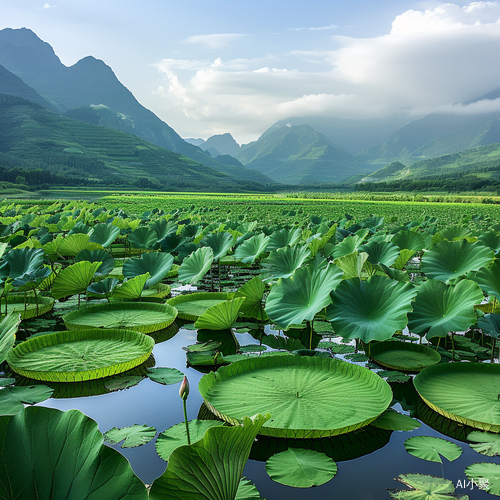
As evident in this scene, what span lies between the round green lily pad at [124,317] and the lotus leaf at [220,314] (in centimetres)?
54

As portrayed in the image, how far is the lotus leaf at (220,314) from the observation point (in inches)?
124

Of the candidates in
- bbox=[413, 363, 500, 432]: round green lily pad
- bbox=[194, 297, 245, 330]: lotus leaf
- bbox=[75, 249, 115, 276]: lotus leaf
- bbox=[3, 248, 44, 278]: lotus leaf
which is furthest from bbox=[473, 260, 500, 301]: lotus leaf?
bbox=[3, 248, 44, 278]: lotus leaf

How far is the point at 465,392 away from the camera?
→ 2.38 m

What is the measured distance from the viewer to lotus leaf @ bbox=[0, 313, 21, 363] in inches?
61.6

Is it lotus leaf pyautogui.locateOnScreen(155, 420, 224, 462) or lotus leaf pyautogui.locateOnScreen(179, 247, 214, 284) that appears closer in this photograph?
lotus leaf pyautogui.locateOnScreen(155, 420, 224, 462)

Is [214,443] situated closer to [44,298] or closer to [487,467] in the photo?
[487,467]

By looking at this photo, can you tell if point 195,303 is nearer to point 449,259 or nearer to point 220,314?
point 220,314

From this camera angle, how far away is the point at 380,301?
2.83 meters

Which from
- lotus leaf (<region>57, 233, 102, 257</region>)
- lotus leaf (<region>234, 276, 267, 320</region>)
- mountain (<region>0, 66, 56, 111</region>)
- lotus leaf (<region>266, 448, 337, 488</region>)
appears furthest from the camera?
mountain (<region>0, 66, 56, 111</region>)

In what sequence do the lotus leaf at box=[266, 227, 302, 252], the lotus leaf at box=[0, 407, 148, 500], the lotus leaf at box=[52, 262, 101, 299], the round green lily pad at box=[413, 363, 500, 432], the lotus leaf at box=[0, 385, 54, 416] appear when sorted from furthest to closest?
the lotus leaf at box=[266, 227, 302, 252] < the lotus leaf at box=[52, 262, 101, 299] < the lotus leaf at box=[0, 385, 54, 416] < the round green lily pad at box=[413, 363, 500, 432] < the lotus leaf at box=[0, 407, 148, 500]

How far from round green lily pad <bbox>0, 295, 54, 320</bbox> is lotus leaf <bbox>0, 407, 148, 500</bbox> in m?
3.53

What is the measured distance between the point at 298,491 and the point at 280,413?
0.42 metres

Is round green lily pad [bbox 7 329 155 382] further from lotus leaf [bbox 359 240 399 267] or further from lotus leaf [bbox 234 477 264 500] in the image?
lotus leaf [bbox 359 240 399 267]

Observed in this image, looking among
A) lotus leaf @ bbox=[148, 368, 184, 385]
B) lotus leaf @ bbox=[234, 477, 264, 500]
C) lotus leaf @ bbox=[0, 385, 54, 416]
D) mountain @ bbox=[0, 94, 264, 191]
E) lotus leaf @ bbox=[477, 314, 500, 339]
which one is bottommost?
lotus leaf @ bbox=[148, 368, 184, 385]
